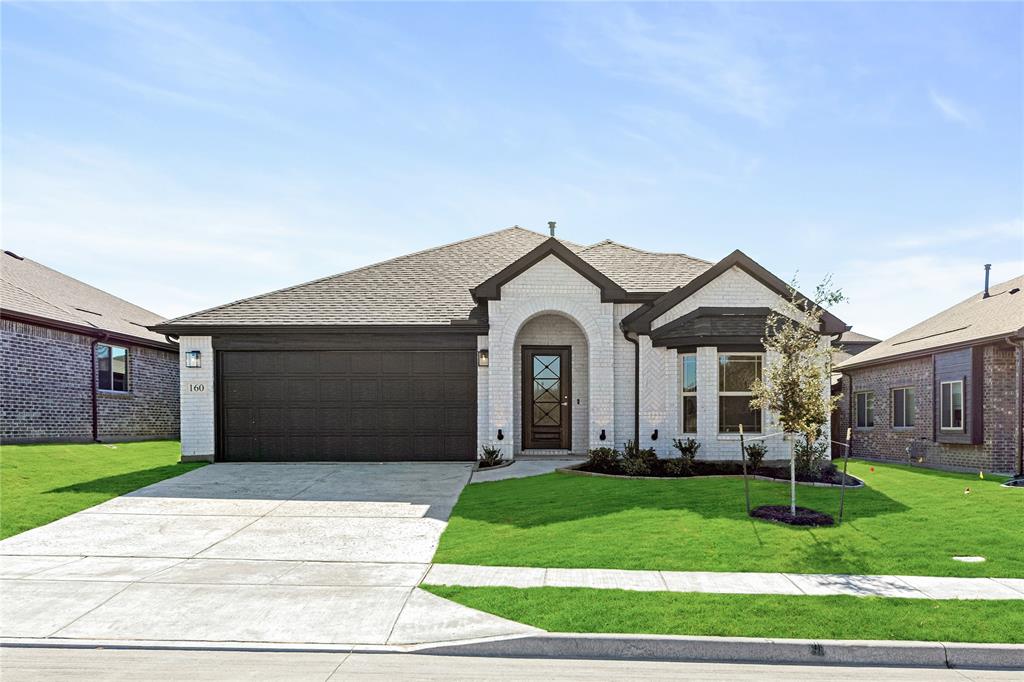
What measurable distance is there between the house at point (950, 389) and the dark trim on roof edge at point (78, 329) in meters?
19.8

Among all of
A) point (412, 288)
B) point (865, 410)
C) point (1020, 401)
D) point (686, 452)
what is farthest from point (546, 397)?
point (865, 410)

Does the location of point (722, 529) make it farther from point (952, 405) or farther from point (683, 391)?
point (952, 405)

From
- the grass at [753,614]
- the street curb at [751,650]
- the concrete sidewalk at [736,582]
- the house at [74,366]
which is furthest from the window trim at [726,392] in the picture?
the house at [74,366]

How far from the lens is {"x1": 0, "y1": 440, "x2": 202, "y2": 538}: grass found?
35.7ft

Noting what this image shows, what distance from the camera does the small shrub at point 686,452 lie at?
13680mm

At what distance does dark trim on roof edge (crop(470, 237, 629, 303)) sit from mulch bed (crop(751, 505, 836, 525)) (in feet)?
22.1

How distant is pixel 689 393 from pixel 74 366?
17.0m

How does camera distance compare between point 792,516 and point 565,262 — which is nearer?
point 792,516

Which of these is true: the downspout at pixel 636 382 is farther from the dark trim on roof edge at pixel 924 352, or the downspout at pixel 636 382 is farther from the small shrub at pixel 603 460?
the dark trim on roof edge at pixel 924 352

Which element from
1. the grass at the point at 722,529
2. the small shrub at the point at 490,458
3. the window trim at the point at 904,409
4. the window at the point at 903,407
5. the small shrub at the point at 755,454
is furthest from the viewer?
the window at the point at 903,407

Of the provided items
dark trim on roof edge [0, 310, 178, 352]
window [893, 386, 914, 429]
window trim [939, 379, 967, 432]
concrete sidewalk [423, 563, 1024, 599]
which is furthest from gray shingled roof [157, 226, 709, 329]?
concrete sidewalk [423, 563, 1024, 599]

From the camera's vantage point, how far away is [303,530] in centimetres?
995

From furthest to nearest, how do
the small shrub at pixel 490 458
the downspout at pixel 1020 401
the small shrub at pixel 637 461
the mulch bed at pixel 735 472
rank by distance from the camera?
the small shrub at pixel 490 458 → the downspout at pixel 1020 401 → the small shrub at pixel 637 461 → the mulch bed at pixel 735 472

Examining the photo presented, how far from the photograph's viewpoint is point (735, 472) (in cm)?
1415
